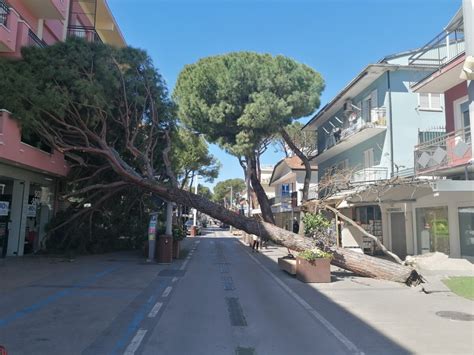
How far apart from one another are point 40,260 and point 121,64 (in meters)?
8.68

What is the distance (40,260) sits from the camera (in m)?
18.1

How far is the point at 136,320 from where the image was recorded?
26.9ft

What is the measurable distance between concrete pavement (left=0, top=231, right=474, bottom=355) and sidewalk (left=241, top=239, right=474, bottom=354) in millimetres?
20

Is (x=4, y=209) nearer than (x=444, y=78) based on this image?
No

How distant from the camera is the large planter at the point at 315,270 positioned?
1397cm

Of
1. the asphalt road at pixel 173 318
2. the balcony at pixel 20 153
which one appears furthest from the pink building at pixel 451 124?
the balcony at pixel 20 153

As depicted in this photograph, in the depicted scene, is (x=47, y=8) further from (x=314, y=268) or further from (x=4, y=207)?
(x=314, y=268)

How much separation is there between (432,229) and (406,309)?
12.6 m

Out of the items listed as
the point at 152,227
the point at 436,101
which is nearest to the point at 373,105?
the point at 436,101

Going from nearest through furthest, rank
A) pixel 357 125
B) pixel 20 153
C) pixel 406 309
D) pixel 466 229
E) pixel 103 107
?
pixel 406 309 → pixel 20 153 → pixel 103 107 → pixel 466 229 → pixel 357 125

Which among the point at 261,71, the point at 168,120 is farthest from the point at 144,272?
the point at 261,71

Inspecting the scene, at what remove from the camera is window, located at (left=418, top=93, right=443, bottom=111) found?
81.1 feet

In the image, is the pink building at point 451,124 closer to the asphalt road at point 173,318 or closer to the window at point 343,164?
the asphalt road at point 173,318

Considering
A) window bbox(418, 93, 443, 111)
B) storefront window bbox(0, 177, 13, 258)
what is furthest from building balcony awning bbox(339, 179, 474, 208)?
storefront window bbox(0, 177, 13, 258)
